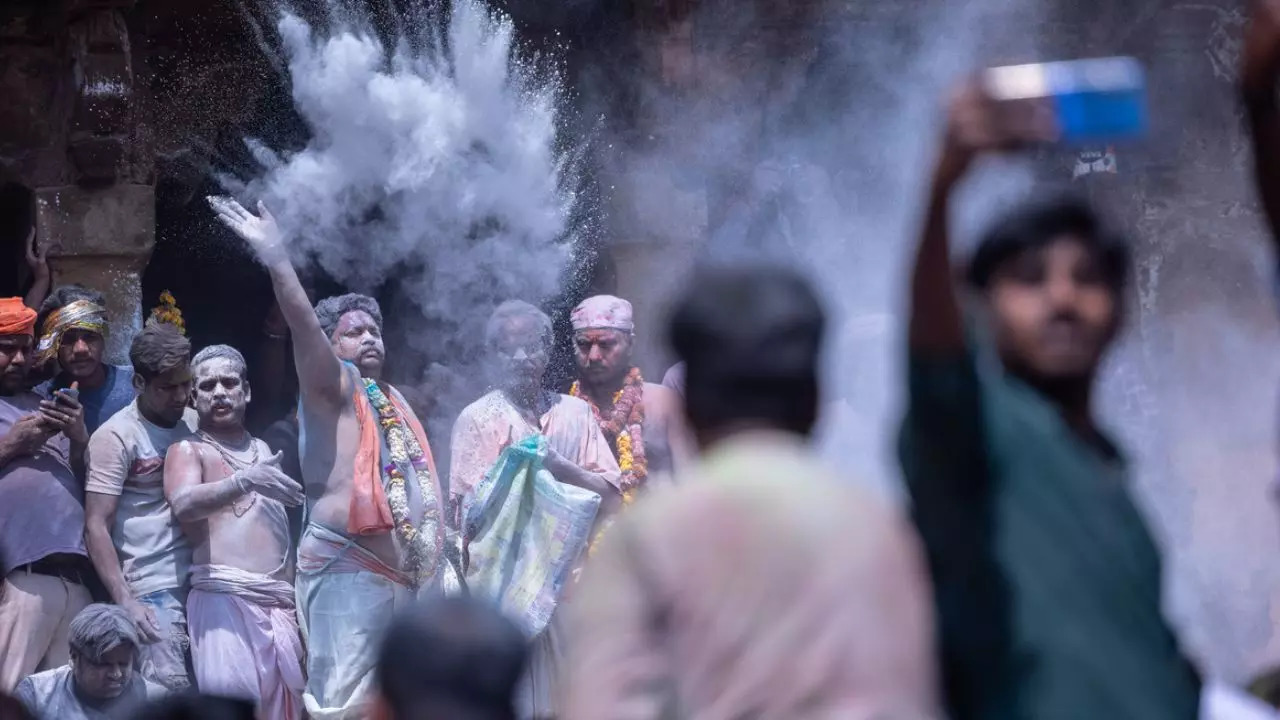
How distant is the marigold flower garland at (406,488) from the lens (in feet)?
22.0

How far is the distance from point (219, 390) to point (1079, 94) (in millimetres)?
5039

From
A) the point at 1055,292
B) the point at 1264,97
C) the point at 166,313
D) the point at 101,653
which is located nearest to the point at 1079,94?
the point at 1055,292

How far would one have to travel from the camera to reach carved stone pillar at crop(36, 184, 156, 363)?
7.92 m

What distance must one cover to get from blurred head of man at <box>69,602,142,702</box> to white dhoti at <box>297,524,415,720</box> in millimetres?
775

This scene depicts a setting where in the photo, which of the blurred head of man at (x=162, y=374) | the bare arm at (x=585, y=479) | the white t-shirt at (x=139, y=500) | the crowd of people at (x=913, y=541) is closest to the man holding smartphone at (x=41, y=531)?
the white t-shirt at (x=139, y=500)

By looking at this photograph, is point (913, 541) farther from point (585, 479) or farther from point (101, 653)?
point (585, 479)

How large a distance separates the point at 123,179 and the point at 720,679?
6664mm

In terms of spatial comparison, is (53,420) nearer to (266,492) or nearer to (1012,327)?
(266,492)

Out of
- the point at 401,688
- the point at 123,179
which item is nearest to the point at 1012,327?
the point at 401,688

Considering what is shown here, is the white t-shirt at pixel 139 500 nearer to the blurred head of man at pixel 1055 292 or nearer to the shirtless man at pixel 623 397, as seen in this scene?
the shirtless man at pixel 623 397

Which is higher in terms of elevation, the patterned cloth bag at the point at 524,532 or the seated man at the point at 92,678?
the patterned cloth bag at the point at 524,532

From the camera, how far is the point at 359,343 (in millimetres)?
6996

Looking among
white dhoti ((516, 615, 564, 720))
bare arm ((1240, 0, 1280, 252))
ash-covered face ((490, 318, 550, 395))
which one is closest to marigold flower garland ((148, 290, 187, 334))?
Result: ash-covered face ((490, 318, 550, 395))

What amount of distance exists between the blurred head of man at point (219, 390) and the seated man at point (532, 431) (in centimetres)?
91
